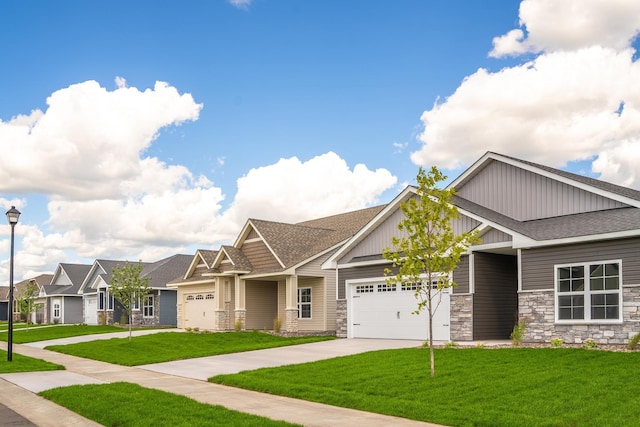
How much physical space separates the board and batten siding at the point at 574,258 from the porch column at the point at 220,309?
19.3m

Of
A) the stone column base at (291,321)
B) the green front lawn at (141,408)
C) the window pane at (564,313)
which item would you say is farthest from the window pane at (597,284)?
the stone column base at (291,321)

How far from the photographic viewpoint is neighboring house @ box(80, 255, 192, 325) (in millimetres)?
48969

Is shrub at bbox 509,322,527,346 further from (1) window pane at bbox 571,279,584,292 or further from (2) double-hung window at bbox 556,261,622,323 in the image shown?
(1) window pane at bbox 571,279,584,292

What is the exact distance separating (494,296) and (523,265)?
277 cm

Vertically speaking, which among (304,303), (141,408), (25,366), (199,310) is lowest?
(199,310)

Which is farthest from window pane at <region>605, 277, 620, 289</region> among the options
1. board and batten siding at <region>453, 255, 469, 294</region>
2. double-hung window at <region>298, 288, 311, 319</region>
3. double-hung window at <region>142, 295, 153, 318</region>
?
double-hung window at <region>142, 295, 153, 318</region>

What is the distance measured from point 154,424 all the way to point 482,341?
14.4 metres

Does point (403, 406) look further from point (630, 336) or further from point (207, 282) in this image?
point (207, 282)

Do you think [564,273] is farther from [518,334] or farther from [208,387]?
[208,387]

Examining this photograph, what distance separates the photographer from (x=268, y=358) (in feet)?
71.6

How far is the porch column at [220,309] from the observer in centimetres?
3634

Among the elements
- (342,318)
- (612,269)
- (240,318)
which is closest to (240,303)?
(240,318)

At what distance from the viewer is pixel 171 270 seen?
5178 centimetres

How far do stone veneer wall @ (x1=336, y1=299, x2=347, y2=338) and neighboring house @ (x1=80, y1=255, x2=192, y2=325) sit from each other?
19.3m
